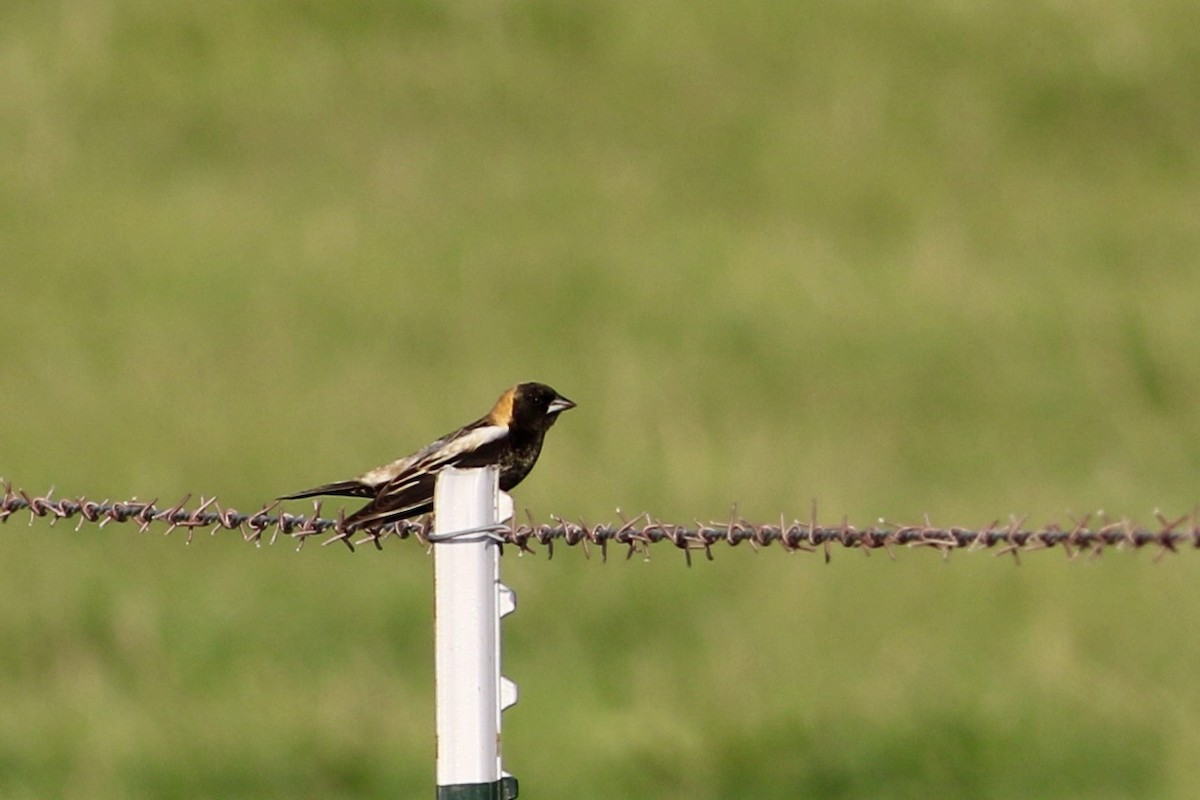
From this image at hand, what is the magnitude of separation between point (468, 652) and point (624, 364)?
421 inches

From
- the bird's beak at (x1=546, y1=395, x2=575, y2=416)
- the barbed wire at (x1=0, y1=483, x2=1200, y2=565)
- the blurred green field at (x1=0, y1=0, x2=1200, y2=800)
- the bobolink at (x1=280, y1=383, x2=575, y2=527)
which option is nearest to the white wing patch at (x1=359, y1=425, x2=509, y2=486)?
the bobolink at (x1=280, y1=383, x2=575, y2=527)

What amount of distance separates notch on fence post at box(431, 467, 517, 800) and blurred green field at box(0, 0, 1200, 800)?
210 inches

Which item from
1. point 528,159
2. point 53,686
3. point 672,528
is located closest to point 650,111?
point 528,159

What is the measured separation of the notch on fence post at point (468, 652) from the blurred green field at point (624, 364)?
17.5ft

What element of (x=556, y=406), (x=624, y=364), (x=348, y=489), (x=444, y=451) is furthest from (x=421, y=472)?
A: (x=624, y=364)

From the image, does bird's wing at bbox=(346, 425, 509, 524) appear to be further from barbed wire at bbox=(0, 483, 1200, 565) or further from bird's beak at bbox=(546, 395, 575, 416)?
bird's beak at bbox=(546, 395, 575, 416)

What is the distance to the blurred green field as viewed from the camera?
9.00 m

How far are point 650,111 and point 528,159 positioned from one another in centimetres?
126

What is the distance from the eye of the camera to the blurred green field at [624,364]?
9000 millimetres

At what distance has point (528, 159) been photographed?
56.4 feet

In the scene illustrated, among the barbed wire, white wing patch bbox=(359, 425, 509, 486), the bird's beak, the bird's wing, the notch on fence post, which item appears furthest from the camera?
the bird's beak

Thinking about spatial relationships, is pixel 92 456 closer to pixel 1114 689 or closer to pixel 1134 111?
pixel 1114 689

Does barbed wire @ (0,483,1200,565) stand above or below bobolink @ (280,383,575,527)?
below

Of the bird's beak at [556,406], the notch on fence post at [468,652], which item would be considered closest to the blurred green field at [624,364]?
the bird's beak at [556,406]
